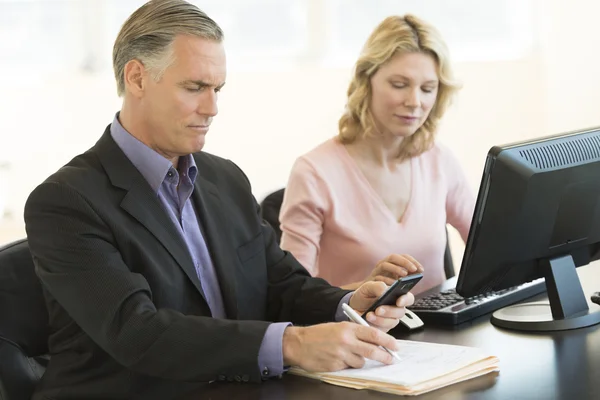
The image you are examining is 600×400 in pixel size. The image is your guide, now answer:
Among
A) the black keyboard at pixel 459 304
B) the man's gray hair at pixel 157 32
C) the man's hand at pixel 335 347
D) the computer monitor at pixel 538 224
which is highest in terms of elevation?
the man's gray hair at pixel 157 32

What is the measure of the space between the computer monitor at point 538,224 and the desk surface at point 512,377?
0.09m

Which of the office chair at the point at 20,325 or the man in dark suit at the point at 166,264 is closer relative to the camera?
the man in dark suit at the point at 166,264

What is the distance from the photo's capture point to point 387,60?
2.79 meters

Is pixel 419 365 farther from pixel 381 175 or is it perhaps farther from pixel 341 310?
pixel 381 175

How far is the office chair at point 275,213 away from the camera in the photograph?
2.89 meters

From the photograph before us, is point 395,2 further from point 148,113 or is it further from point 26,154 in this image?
point 148,113

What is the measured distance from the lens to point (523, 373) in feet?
5.16

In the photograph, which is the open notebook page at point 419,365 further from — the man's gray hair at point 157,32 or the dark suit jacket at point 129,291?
the man's gray hair at point 157,32

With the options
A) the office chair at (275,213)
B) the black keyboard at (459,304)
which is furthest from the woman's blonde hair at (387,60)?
the black keyboard at (459,304)

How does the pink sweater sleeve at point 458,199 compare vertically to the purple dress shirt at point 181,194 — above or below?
below

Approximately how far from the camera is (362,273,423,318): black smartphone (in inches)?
69.1

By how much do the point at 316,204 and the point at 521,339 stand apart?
0.98 meters

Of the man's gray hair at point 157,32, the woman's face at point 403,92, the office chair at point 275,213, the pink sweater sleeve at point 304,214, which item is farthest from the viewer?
the office chair at point 275,213

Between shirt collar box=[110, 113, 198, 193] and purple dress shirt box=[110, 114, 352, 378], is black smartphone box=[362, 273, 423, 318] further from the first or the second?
shirt collar box=[110, 113, 198, 193]
